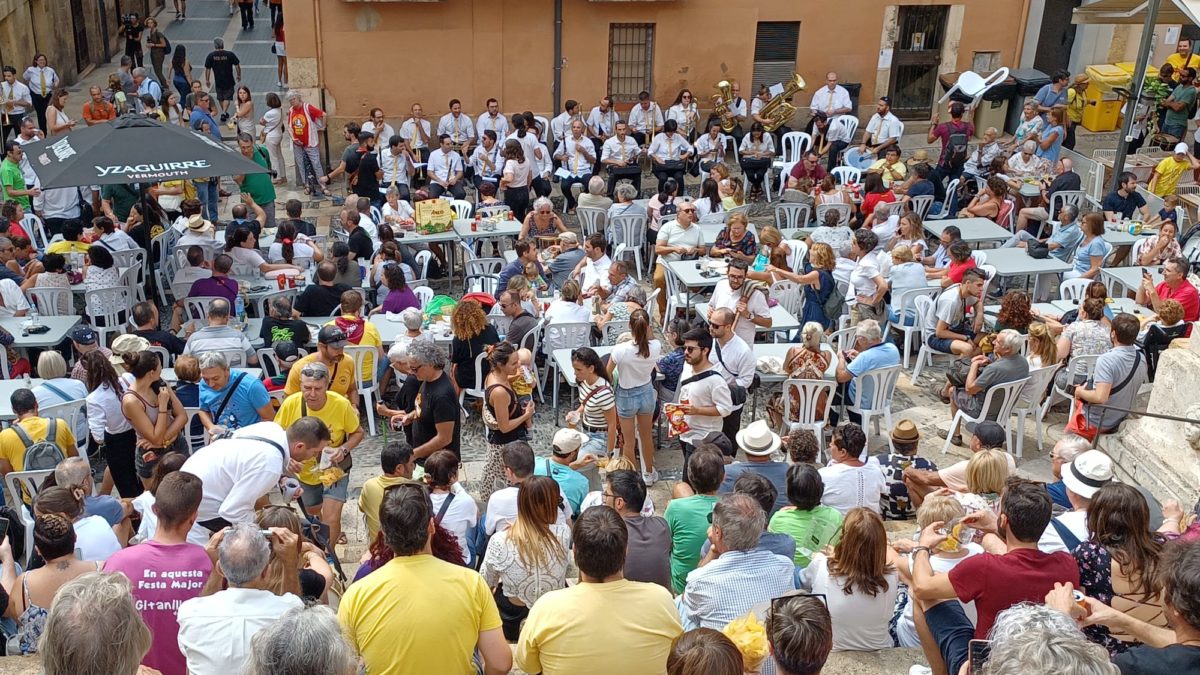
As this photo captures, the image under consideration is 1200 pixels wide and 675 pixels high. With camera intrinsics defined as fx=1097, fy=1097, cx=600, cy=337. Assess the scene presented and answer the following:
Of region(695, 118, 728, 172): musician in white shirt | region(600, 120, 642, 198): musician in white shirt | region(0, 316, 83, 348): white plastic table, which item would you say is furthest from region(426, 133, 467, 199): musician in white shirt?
region(0, 316, 83, 348): white plastic table

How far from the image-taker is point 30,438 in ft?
22.1

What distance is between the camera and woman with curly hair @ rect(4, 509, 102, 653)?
15.4 ft

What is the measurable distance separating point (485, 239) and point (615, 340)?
3655 mm

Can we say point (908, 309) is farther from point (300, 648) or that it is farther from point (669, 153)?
point (300, 648)

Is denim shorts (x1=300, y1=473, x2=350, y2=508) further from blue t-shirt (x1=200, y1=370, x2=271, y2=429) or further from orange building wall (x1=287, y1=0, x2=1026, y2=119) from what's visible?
orange building wall (x1=287, y1=0, x2=1026, y2=119)

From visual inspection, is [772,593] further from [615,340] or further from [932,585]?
[615,340]

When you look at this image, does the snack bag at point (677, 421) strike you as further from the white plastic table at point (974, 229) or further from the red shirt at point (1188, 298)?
the white plastic table at point (974, 229)

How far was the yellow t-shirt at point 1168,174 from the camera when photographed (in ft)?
44.0

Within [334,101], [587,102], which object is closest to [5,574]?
[334,101]

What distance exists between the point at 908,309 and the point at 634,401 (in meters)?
3.47

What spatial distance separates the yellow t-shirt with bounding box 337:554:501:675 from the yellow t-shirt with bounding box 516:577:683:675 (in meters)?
0.04

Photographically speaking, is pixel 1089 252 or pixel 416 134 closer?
pixel 1089 252

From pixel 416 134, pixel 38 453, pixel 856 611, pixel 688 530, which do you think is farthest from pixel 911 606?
pixel 416 134

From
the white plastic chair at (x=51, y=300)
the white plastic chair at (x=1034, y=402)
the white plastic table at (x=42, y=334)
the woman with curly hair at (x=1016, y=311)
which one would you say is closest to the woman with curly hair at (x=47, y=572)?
the white plastic table at (x=42, y=334)
